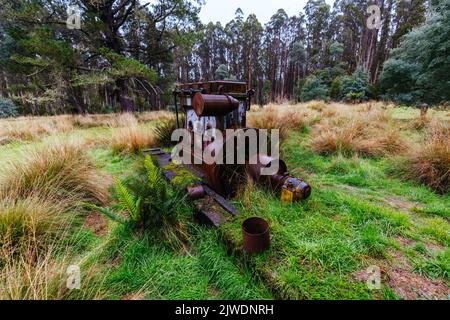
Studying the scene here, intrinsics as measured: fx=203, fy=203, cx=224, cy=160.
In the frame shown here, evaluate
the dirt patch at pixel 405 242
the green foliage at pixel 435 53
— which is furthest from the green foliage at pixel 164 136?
the green foliage at pixel 435 53

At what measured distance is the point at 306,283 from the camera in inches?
43.1

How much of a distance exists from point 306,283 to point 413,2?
1113 inches

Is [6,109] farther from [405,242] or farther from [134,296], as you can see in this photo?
[405,242]

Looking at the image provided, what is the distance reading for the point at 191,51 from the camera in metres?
14.4

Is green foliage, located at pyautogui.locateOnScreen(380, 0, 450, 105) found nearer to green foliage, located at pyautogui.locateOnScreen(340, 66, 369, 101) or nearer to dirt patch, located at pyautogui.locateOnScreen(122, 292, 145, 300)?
green foliage, located at pyautogui.locateOnScreen(340, 66, 369, 101)

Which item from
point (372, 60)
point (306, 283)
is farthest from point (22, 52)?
point (372, 60)

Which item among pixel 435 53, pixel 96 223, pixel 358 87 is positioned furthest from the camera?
pixel 358 87

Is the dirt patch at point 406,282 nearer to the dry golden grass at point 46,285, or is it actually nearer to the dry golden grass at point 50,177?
the dry golden grass at point 46,285

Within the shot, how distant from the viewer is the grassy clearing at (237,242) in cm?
111

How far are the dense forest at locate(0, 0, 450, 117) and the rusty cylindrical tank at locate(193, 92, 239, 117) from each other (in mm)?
5752

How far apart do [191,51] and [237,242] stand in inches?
614

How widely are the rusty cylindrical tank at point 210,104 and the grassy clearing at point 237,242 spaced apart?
0.83 m

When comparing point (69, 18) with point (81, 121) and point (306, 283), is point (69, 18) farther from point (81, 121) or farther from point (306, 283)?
point (306, 283)

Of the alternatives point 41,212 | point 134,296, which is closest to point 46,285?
point 134,296
